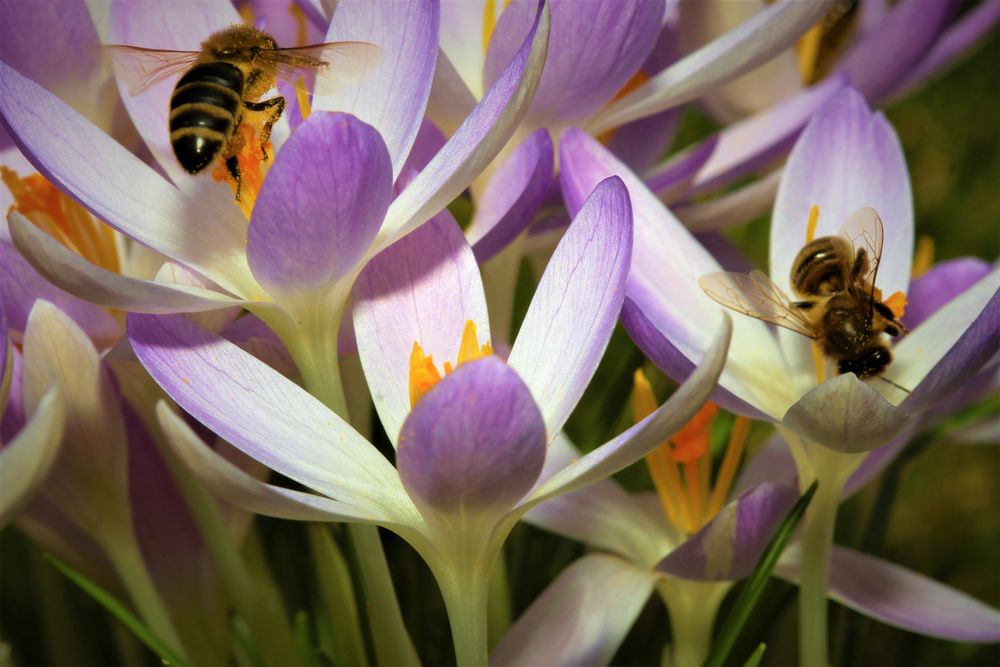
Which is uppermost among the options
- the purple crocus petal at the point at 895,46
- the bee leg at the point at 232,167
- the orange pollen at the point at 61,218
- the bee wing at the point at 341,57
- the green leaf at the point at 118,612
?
the purple crocus petal at the point at 895,46

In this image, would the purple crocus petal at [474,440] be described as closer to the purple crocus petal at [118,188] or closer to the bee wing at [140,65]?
the purple crocus petal at [118,188]

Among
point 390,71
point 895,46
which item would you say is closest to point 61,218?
point 390,71

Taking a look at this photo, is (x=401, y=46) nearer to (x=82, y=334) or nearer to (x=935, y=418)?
(x=82, y=334)

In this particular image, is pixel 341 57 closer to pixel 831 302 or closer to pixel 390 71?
pixel 390 71

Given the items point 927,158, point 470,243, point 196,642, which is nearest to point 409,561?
point 196,642

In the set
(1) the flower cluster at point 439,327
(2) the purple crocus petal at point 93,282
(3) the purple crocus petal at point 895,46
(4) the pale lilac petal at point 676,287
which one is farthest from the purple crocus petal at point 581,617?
(3) the purple crocus petal at point 895,46

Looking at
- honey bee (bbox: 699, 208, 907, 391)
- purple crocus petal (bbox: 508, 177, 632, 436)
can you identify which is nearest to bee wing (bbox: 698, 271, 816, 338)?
honey bee (bbox: 699, 208, 907, 391)
